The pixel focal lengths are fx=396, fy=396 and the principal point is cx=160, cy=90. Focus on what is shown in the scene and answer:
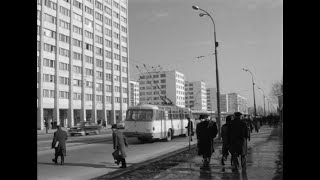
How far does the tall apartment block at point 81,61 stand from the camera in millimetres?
66750

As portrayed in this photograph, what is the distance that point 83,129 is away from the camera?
37.6 m

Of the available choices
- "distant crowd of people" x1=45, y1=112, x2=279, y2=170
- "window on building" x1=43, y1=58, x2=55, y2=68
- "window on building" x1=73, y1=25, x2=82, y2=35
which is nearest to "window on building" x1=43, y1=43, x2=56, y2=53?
"window on building" x1=43, y1=58, x2=55, y2=68

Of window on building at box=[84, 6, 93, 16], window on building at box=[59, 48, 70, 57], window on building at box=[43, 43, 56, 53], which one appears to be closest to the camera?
window on building at box=[43, 43, 56, 53]

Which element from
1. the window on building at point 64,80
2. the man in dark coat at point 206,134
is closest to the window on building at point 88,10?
the window on building at point 64,80

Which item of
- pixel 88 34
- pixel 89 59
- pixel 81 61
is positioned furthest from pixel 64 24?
pixel 89 59

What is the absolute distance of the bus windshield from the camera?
2392cm

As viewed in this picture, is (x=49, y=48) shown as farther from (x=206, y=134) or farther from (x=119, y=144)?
(x=206, y=134)

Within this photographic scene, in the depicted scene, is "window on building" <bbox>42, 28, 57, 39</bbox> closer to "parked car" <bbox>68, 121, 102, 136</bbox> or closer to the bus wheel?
"parked car" <bbox>68, 121, 102, 136</bbox>

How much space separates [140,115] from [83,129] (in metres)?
15.0

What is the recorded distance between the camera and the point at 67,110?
73188 millimetres

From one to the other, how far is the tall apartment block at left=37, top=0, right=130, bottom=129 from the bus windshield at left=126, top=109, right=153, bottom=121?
41418 millimetres
